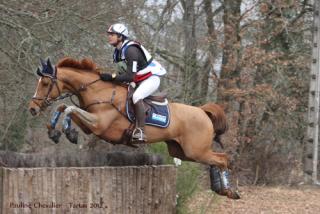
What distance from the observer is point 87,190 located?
768cm

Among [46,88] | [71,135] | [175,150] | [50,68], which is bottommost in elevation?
[175,150]

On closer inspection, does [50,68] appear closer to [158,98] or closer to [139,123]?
[139,123]

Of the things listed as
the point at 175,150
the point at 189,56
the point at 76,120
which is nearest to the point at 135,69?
the point at 76,120

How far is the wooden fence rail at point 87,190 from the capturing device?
7324mm

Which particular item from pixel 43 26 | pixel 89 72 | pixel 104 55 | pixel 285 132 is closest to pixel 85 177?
pixel 89 72

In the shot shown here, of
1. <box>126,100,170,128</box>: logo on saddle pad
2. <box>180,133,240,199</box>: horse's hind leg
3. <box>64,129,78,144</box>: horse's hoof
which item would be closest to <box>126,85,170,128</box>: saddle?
<box>126,100,170,128</box>: logo on saddle pad

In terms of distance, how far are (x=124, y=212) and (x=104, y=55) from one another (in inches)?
238

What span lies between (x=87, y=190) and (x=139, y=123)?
1020 millimetres

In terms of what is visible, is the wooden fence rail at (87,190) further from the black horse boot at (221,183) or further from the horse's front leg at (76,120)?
the black horse boot at (221,183)

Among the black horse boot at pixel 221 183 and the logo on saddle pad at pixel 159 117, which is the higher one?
the logo on saddle pad at pixel 159 117

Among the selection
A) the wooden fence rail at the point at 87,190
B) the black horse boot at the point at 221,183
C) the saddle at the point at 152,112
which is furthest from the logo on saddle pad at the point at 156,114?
the black horse boot at the point at 221,183

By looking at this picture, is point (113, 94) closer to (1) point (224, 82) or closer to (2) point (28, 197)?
(2) point (28, 197)

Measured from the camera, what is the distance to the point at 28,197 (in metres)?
7.34

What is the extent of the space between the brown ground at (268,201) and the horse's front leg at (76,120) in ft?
14.5
